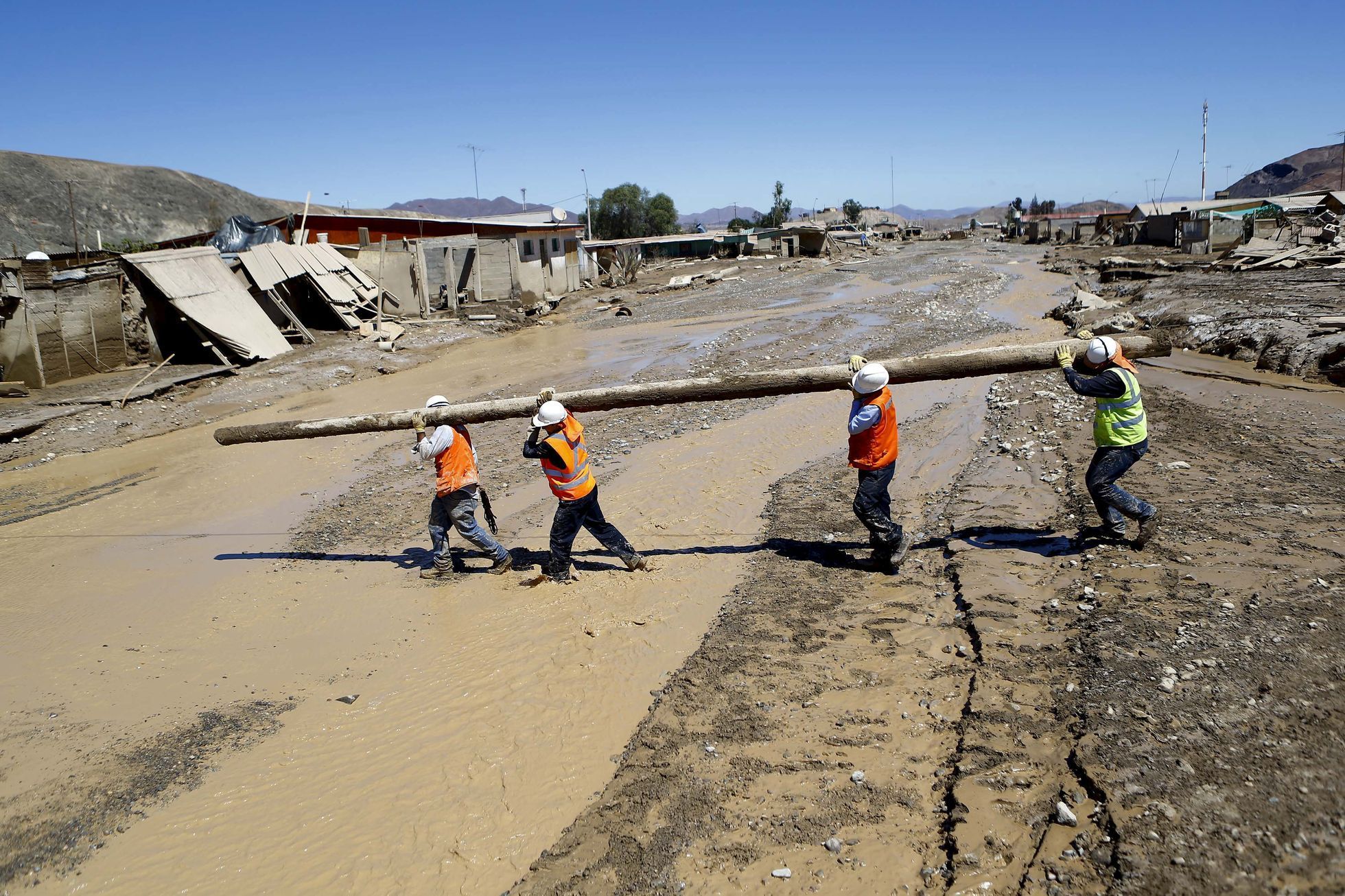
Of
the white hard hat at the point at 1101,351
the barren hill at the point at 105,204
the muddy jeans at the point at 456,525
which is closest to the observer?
the white hard hat at the point at 1101,351

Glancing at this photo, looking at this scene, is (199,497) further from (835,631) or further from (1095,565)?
(1095,565)

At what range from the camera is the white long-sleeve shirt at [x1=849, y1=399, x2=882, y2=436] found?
6359mm

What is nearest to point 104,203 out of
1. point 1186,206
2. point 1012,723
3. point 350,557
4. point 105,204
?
point 105,204

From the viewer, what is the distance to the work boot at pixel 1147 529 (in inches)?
250

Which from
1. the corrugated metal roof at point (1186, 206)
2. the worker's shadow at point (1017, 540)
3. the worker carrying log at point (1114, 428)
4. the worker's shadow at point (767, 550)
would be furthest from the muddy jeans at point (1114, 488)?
the corrugated metal roof at point (1186, 206)

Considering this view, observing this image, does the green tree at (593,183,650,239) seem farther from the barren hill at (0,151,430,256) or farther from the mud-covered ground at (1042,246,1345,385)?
the mud-covered ground at (1042,246,1345,385)

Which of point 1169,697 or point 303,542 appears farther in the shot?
point 303,542

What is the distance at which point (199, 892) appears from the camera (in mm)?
3988

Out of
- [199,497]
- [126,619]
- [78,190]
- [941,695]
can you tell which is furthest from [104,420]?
[78,190]

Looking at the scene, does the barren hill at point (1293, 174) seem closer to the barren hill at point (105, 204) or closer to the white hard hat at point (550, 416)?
the barren hill at point (105, 204)

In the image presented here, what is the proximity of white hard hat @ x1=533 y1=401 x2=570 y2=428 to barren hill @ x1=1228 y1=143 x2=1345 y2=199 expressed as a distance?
123m

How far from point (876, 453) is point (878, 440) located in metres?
0.10

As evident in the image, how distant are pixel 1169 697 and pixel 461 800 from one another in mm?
3812

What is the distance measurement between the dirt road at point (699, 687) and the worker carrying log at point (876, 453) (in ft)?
1.04
